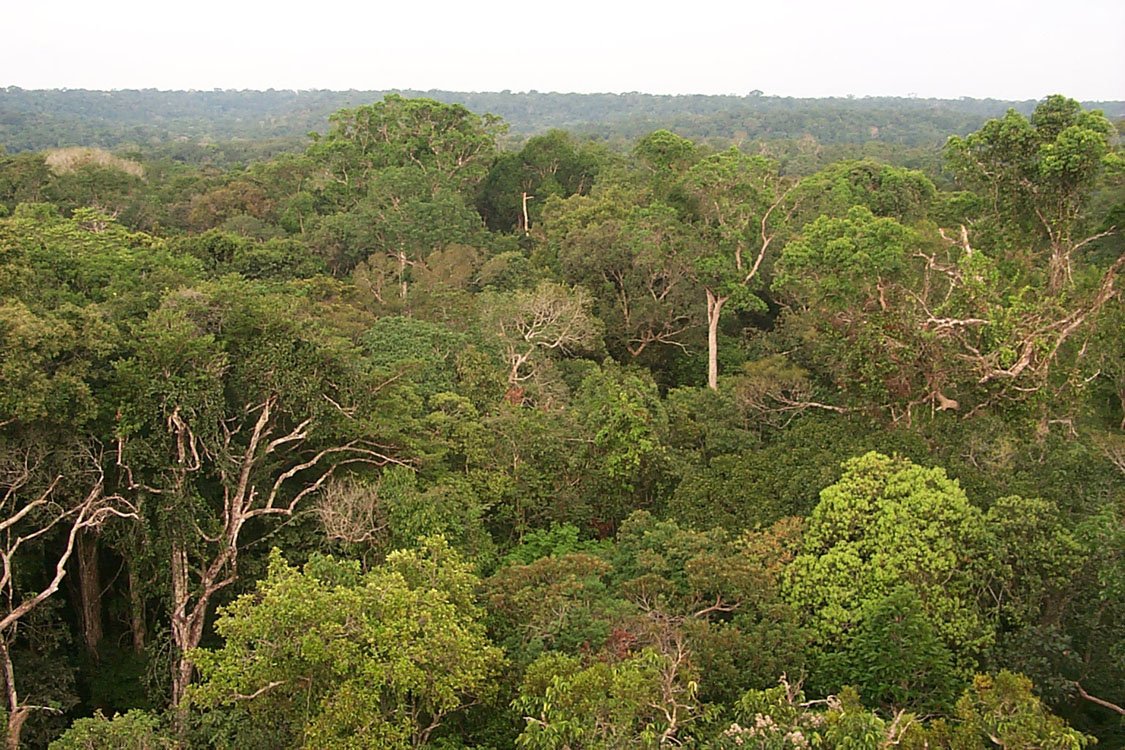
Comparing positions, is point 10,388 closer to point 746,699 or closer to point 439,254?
point 746,699

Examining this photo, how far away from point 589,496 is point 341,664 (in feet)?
23.2

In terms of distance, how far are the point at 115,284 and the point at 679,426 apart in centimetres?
964

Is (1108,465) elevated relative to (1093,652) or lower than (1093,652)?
elevated

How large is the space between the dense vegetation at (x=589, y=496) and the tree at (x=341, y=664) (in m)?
0.04

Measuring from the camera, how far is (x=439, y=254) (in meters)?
24.7

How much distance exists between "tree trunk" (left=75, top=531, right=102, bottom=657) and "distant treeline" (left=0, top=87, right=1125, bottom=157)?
54.2m

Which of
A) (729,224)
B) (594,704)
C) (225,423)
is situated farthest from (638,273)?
(594,704)

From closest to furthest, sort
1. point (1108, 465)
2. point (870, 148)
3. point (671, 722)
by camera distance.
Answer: point (671, 722) < point (1108, 465) < point (870, 148)

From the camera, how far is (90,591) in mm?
13562

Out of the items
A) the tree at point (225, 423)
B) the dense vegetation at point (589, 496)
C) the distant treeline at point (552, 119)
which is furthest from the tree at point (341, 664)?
the distant treeline at point (552, 119)

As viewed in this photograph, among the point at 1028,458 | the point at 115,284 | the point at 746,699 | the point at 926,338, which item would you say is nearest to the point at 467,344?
the point at 115,284

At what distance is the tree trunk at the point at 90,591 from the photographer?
43.7ft

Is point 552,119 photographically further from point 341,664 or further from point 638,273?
point 341,664

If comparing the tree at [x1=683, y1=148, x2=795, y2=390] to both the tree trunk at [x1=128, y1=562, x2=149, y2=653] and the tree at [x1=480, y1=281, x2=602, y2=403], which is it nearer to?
the tree at [x1=480, y1=281, x2=602, y2=403]
